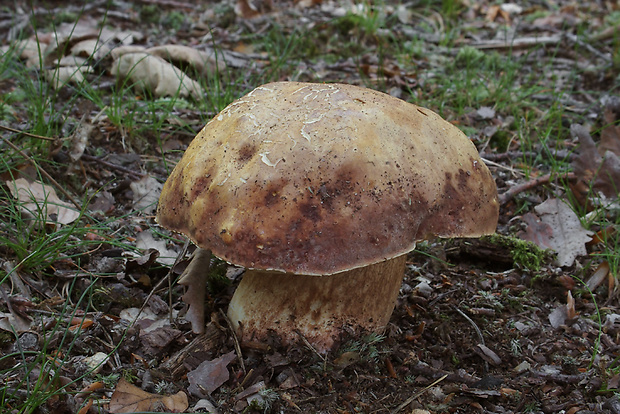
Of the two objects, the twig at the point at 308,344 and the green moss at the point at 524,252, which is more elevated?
the twig at the point at 308,344

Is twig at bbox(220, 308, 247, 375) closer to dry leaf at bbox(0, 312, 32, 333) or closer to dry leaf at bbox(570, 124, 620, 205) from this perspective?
dry leaf at bbox(0, 312, 32, 333)

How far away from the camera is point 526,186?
366 cm

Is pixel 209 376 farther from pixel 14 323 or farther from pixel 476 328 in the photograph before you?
pixel 476 328

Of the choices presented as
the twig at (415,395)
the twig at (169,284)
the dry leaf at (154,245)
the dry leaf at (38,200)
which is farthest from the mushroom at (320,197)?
the dry leaf at (38,200)

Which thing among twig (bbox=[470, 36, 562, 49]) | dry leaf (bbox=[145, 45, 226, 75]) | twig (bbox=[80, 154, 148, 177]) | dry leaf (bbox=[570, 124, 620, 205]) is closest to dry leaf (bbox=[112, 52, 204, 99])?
dry leaf (bbox=[145, 45, 226, 75])

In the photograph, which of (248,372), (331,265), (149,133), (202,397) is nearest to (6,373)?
(202,397)

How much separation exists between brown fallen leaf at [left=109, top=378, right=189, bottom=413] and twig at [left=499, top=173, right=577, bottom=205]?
2.44 meters

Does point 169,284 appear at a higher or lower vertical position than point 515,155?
higher

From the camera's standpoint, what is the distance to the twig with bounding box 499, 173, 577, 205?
11.8ft

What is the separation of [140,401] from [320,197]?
42.1 inches

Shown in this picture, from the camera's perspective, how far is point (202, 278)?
262 cm

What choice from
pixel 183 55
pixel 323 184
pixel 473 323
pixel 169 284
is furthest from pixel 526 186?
pixel 183 55

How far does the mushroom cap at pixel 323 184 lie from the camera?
73.3 inches

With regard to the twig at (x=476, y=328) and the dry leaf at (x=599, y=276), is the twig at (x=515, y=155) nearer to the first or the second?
the dry leaf at (x=599, y=276)
